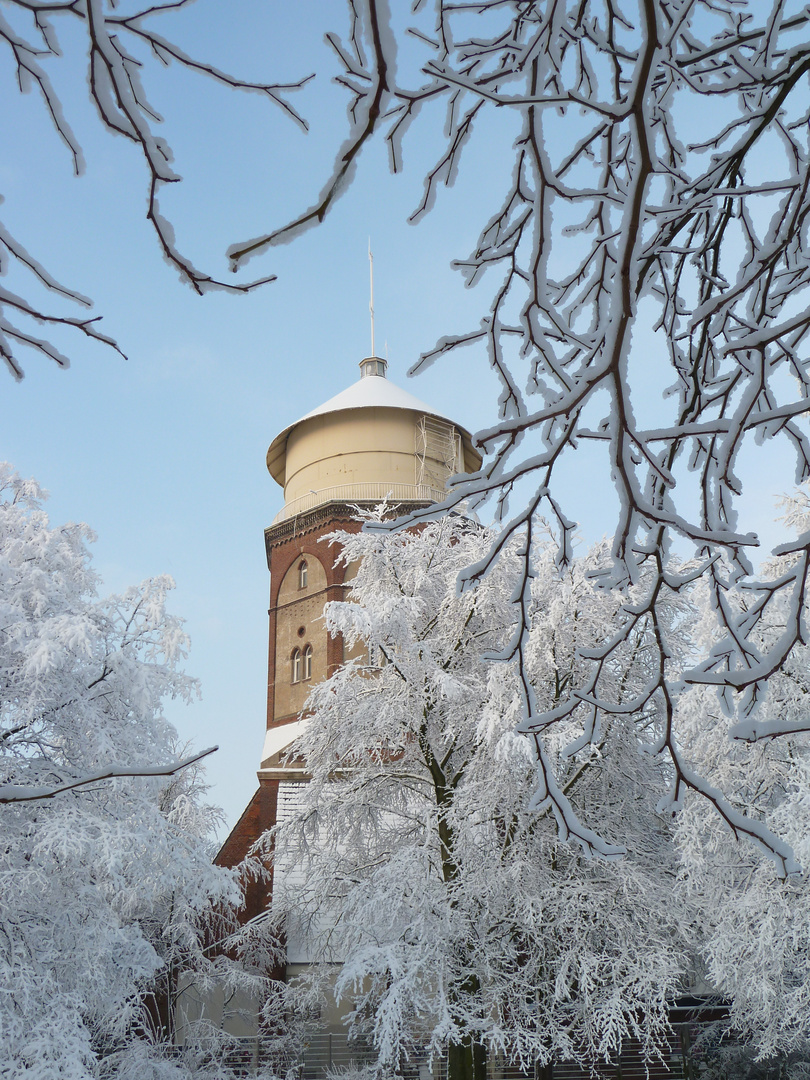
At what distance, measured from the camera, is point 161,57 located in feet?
5.68

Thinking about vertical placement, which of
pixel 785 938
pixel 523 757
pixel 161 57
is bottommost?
pixel 785 938

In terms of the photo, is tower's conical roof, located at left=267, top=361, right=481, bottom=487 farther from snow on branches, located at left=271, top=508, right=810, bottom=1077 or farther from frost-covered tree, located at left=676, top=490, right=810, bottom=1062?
frost-covered tree, located at left=676, top=490, right=810, bottom=1062

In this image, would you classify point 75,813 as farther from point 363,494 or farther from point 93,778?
point 363,494

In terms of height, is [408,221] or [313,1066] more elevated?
[408,221]

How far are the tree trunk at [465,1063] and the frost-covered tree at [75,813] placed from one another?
10.7 feet

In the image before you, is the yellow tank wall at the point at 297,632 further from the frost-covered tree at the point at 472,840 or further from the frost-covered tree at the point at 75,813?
the frost-covered tree at the point at 75,813

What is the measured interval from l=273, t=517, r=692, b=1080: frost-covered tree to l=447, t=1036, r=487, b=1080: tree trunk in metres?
0.02

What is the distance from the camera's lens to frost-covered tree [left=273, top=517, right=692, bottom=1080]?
10875mm

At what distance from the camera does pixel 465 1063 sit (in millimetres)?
11523

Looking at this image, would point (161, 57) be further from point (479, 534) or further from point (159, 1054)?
point (159, 1054)

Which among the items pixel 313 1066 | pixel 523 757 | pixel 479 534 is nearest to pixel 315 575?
pixel 479 534

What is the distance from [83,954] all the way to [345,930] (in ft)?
12.7

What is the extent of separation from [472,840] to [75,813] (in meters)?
4.82

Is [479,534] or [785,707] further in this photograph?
[479,534]
